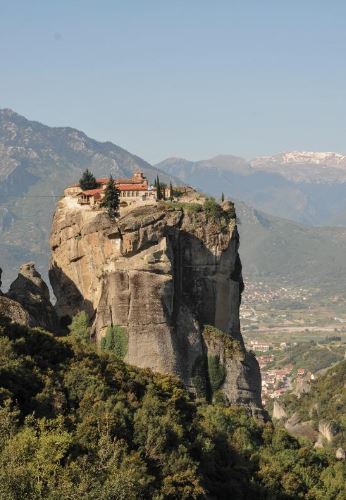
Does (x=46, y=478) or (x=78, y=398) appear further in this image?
(x=78, y=398)

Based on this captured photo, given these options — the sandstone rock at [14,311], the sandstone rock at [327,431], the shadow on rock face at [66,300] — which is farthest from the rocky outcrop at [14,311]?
the sandstone rock at [327,431]

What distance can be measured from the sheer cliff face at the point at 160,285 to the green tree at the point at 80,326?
0.61m

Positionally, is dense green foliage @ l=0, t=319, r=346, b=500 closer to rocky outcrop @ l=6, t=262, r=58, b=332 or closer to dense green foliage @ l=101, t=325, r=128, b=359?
dense green foliage @ l=101, t=325, r=128, b=359

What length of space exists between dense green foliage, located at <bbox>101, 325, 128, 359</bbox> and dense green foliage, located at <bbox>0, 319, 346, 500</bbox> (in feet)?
28.9

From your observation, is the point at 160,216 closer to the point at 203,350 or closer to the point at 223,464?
the point at 203,350

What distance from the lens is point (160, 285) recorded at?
186ft

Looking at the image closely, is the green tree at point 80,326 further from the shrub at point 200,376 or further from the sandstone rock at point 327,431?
the sandstone rock at point 327,431

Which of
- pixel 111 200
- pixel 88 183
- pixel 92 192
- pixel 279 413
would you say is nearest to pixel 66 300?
pixel 111 200

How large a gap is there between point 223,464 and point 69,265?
27.0 meters

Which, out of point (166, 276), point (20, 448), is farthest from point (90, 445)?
point (166, 276)

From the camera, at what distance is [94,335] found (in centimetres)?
5697

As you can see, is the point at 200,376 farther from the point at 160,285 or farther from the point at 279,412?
the point at 279,412

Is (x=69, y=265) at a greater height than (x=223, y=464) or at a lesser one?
greater

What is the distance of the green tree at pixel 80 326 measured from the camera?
55.8m
